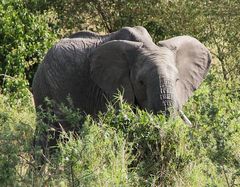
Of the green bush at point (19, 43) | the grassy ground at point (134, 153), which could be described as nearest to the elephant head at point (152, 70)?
the grassy ground at point (134, 153)

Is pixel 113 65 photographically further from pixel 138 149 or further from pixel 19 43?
pixel 19 43

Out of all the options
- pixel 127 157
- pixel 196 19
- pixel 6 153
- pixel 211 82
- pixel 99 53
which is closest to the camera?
pixel 6 153

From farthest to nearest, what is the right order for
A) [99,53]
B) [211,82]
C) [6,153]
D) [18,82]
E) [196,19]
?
[196,19] < [18,82] < [211,82] < [99,53] < [6,153]

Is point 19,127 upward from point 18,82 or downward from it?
upward

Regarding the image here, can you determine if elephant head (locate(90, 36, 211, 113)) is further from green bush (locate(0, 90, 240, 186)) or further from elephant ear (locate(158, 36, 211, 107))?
green bush (locate(0, 90, 240, 186))

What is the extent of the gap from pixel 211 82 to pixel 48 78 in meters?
2.14

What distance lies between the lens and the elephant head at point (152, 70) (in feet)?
23.6

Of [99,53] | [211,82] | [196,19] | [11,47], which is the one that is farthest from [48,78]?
[196,19]

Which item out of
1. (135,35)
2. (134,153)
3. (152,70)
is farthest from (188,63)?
(134,153)

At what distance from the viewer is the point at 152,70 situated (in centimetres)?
738

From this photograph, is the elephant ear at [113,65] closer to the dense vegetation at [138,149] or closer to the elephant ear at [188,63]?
the dense vegetation at [138,149]

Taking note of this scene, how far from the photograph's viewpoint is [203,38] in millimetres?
12719

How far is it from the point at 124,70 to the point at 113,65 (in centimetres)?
19

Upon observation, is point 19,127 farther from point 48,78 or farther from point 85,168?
point 48,78
